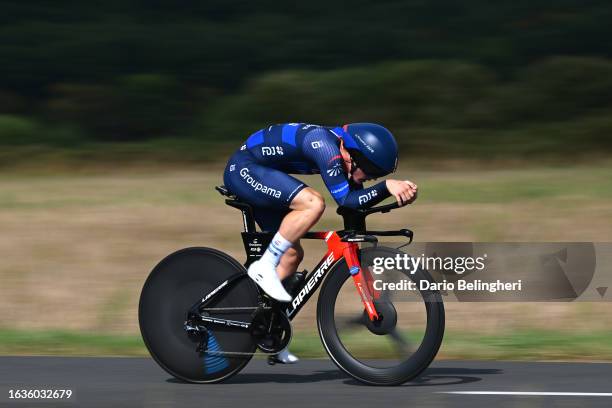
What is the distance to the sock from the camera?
7.18 meters

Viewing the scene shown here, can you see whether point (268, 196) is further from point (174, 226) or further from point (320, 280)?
point (174, 226)

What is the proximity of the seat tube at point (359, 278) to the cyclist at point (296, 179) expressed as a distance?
0.87 ft

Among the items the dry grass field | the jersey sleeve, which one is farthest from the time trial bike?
the dry grass field

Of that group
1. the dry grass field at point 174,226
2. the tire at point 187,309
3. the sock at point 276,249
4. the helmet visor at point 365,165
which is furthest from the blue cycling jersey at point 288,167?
the dry grass field at point 174,226

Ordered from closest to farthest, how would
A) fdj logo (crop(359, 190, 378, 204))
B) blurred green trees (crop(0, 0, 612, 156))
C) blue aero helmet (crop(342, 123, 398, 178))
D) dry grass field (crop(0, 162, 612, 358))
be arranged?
fdj logo (crop(359, 190, 378, 204)) → blue aero helmet (crop(342, 123, 398, 178)) → dry grass field (crop(0, 162, 612, 358)) → blurred green trees (crop(0, 0, 612, 156))

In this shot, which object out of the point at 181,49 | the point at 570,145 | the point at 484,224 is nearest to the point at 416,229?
the point at 484,224

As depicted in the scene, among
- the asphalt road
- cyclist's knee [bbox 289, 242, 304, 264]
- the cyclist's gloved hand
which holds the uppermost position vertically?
the cyclist's gloved hand

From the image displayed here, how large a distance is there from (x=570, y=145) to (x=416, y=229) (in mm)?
6770

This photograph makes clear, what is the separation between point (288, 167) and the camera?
24.5 ft

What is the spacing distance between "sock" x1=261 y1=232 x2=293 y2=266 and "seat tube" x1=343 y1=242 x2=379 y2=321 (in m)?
0.34

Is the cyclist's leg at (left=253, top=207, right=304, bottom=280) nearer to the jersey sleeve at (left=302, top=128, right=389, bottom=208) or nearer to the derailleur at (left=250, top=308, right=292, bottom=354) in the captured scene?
the derailleur at (left=250, top=308, right=292, bottom=354)

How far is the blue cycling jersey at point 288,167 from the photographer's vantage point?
7.00 m

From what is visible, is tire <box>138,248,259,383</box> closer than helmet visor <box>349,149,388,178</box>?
No

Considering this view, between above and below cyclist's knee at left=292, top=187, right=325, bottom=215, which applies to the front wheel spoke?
below
